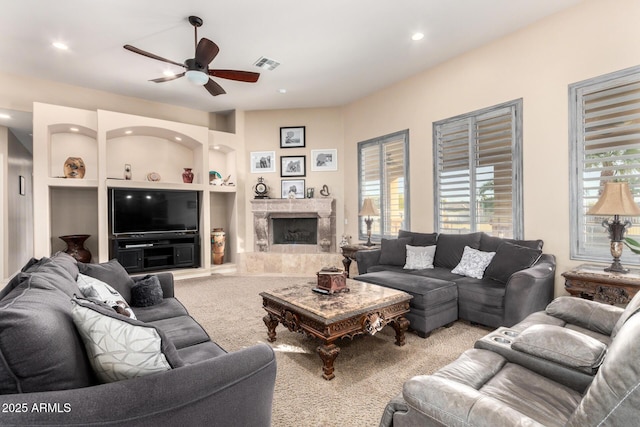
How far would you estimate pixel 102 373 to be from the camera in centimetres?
109

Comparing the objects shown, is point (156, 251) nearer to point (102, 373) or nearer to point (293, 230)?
point (293, 230)

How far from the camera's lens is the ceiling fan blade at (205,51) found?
3.10 m

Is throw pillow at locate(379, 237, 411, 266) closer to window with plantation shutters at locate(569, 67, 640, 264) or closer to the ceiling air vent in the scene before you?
window with plantation shutters at locate(569, 67, 640, 264)

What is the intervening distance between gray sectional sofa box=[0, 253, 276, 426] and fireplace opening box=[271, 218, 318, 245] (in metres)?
5.23

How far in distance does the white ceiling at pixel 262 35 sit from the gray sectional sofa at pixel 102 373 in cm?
323

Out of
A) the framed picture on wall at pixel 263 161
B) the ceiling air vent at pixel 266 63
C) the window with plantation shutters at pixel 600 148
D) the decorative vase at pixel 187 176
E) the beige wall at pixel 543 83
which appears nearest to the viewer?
the window with plantation shutters at pixel 600 148

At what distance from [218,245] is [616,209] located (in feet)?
20.1

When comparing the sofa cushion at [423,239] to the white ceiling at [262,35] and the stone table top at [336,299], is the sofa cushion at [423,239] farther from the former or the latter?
the white ceiling at [262,35]

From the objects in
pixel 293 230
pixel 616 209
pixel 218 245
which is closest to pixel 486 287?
pixel 616 209

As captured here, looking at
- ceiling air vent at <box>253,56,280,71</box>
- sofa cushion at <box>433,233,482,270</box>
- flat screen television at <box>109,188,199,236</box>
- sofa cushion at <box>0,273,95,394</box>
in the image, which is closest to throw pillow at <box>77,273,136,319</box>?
sofa cushion at <box>0,273,95,394</box>

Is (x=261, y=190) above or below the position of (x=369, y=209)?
above

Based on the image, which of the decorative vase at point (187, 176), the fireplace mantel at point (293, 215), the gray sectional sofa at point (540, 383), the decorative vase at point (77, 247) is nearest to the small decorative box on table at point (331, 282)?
the gray sectional sofa at point (540, 383)

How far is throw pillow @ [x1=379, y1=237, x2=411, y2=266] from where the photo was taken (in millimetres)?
4332

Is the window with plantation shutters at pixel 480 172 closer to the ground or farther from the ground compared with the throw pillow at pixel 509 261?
farther from the ground
